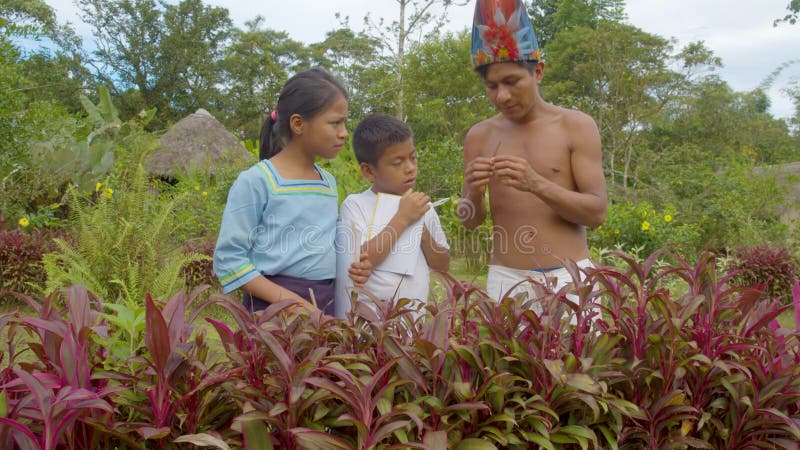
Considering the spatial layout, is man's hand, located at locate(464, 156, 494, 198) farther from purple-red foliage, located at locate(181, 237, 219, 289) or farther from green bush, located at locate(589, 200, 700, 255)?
green bush, located at locate(589, 200, 700, 255)

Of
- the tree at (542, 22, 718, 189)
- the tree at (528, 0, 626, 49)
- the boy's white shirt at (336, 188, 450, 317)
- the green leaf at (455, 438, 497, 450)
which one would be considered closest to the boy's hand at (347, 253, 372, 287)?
the boy's white shirt at (336, 188, 450, 317)

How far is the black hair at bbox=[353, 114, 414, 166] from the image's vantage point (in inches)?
92.6

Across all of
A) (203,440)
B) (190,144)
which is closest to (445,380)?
(203,440)

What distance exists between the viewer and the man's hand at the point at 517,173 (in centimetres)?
212

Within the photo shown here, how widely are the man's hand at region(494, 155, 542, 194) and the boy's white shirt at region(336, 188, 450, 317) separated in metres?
0.38

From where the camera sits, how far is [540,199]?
90.5 inches

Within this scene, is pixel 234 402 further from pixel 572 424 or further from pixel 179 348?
pixel 572 424

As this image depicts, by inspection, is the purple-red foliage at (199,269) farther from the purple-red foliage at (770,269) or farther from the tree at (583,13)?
the tree at (583,13)

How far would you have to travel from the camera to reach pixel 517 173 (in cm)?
212

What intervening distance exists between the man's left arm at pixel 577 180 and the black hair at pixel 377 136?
40 cm

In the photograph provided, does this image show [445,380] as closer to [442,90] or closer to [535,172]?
[535,172]

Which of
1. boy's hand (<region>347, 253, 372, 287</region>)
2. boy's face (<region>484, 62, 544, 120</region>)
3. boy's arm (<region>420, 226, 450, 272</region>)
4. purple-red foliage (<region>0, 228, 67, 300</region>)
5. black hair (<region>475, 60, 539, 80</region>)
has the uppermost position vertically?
black hair (<region>475, 60, 539, 80</region>)

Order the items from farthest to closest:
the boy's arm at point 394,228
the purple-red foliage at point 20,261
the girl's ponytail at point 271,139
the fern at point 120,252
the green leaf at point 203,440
Answer: the purple-red foliage at point 20,261 < the fern at point 120,252 < the girl's ponytail at point 271,139 < the boy's arm at point 394,228 < the green leaf at point 203,440

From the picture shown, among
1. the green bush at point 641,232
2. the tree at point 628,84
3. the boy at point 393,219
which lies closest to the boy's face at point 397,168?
the boy at point 393,219
